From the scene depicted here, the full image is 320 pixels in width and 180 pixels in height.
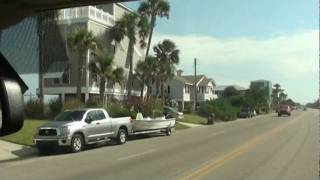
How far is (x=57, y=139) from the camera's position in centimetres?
2447

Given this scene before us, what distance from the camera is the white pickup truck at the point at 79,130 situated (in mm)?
24641

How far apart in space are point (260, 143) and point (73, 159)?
9570mm

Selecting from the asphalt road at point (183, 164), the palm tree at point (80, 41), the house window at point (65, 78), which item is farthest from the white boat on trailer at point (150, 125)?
the house window at point (65, 78)

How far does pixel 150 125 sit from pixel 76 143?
32.9ft

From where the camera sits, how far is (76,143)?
24.8 meters

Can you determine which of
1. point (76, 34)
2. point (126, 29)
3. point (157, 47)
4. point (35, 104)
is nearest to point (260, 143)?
point (35, 104)

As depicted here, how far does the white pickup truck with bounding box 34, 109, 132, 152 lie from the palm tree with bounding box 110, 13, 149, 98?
36476 mm

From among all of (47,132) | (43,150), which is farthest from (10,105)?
(43,150)

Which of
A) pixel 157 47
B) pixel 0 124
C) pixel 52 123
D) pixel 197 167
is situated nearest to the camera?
pixel 0 124

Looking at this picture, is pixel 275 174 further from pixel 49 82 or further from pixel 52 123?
pixel 49 82

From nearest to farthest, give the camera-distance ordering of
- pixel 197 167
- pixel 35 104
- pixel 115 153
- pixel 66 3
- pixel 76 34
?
pixel 66 3 → pixel 197 167 → pixel 115 153 → pixel 35 104 → pixel 76 34

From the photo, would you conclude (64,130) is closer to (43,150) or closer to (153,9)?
(43,150)

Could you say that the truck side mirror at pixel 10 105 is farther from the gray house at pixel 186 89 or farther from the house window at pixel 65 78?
the gray house at pixel 186 89

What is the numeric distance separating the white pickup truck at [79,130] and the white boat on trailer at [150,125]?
3630 millimetres
